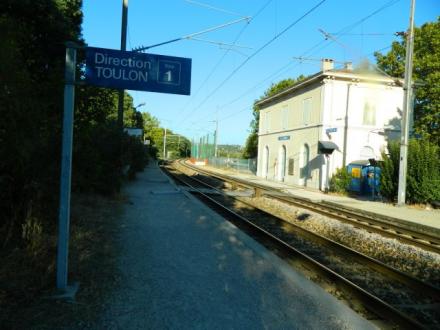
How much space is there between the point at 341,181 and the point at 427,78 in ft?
45.4

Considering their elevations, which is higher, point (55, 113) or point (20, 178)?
point (55, 113)

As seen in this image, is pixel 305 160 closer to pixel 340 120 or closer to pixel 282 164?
pixel 340 120

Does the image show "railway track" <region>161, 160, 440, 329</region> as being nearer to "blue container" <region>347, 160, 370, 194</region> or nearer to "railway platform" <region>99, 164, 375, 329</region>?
"railway platform" <region>99, 164, 375, 329</region>

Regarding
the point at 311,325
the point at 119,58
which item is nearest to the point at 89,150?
the point at 119,58

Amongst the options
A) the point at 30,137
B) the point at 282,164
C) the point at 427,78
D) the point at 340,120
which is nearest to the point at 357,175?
the point at 340,120

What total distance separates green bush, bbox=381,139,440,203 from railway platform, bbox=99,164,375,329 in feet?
43.4

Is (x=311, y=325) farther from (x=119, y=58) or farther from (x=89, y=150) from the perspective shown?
(x=89, y=150)

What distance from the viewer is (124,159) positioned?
15805mm

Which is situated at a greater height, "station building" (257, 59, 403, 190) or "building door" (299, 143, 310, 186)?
"station building" (257, 59, 403, 190)

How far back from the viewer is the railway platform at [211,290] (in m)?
4.43

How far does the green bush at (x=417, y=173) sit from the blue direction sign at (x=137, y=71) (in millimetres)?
16619

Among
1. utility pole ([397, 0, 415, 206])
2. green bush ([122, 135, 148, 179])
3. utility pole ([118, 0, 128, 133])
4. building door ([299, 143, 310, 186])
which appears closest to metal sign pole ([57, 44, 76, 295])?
green bush ([122, 135, 148, 179])

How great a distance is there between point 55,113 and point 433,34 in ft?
112

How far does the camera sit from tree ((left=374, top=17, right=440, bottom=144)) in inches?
1284
